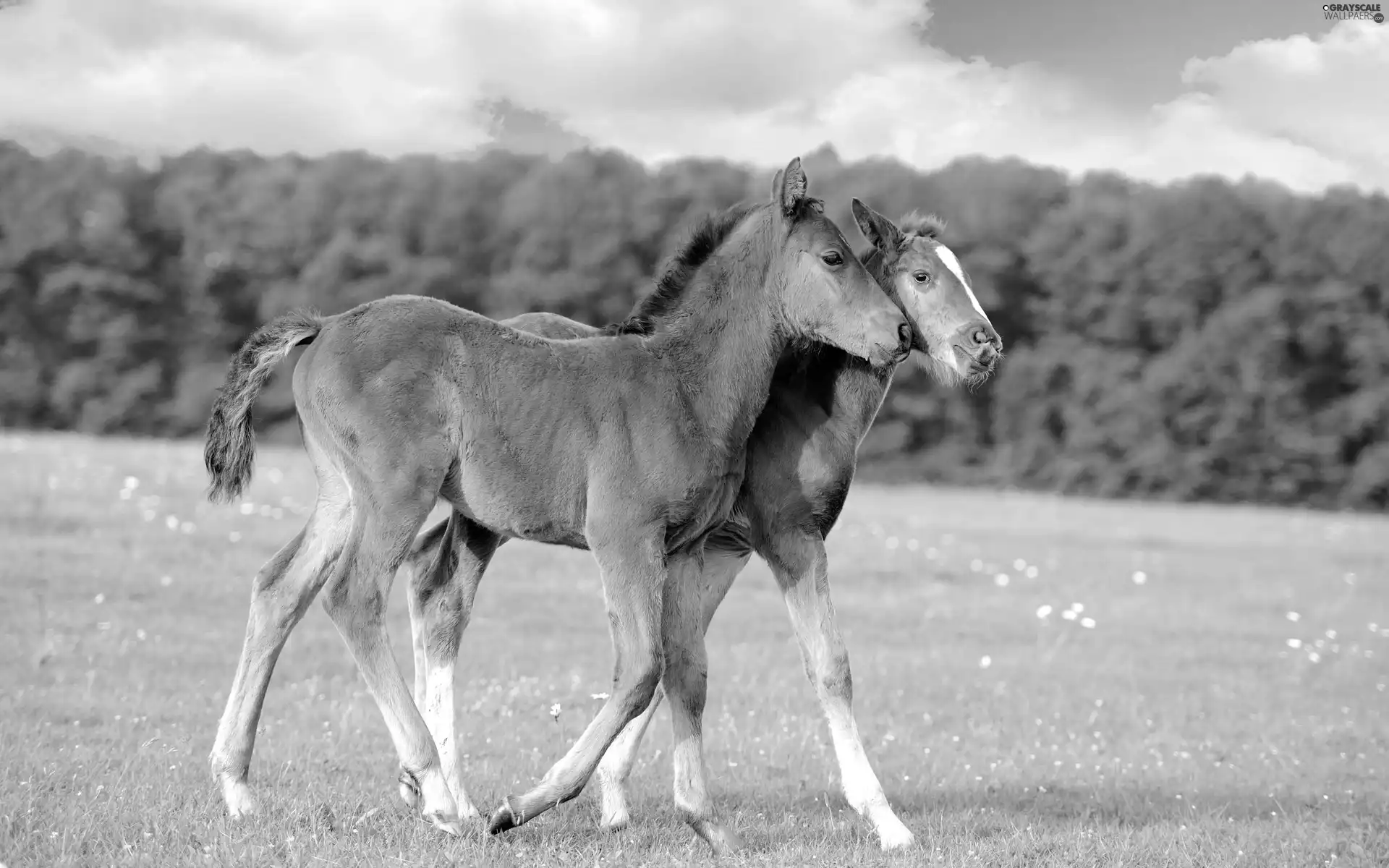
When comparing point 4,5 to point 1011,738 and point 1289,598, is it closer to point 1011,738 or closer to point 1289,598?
point 1011,738

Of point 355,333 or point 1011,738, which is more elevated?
point 355,333

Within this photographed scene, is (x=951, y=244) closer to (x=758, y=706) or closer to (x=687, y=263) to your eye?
(x=758, y=706)

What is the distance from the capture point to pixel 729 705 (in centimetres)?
970

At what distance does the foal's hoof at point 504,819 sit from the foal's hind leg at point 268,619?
3.77 ft

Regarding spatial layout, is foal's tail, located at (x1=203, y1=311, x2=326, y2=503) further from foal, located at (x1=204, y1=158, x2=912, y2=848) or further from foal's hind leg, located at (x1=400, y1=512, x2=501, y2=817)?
foal's hind leg, located at (x1=400, y1=512, x2=501, y2=817)

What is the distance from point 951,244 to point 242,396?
122 ft

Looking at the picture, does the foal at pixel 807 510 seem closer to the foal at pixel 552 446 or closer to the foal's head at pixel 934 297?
the foal's head at pixel 934 297

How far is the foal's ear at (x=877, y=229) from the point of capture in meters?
6.46

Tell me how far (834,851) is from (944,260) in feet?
9.68

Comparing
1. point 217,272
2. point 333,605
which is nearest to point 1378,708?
point 333,605

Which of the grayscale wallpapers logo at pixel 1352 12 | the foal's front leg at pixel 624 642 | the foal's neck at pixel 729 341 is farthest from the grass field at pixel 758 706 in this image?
the grayscale wallpapers logo at pixel 1352 12

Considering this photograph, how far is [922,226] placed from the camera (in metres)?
6.84

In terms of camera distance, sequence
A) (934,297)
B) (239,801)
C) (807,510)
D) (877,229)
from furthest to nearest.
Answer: (877,229) → (934,297) → (807,510) → (239,801)

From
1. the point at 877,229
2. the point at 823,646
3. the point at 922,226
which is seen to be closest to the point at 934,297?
the point at 877,229
